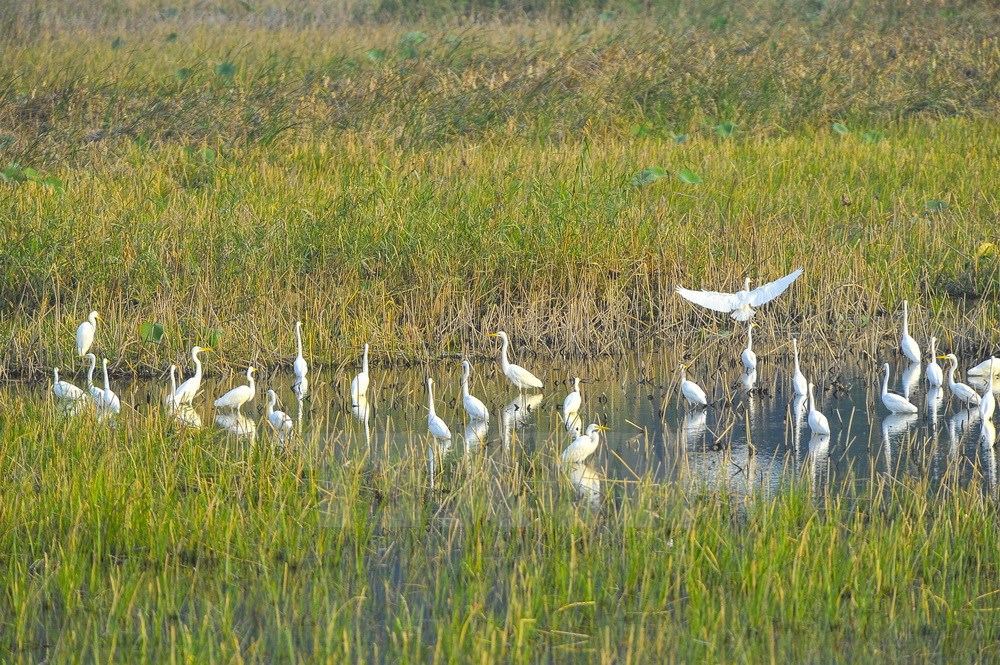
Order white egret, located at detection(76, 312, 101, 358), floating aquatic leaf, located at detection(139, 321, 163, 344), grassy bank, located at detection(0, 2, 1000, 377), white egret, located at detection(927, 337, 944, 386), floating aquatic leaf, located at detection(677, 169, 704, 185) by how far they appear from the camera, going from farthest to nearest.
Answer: floating aquatic leaf, located at detection(677, 169, 704, 185), grassy bank, located at detection(0, 2, 1000, 377), floating aquatic leaf, located at detection(139, 321, 163, 344), white egret, located at detection(927, 337, 944, 386), white egret, located at detection(76, 312, 101, 358)

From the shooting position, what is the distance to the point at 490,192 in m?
9.68

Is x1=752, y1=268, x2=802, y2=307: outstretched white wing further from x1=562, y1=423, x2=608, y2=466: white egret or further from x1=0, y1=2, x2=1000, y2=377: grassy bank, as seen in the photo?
x1=562, y1=423, x2=608, y2=466: white egret

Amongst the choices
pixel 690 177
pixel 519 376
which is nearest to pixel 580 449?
pixel 519 376

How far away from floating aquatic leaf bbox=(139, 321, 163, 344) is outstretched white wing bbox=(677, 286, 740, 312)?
3.01 metres

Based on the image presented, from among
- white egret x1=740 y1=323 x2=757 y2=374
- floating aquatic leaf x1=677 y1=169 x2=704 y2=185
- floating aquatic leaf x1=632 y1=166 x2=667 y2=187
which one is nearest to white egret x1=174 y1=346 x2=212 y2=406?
white egret x1=740 y1=323 x2=757 y2=374

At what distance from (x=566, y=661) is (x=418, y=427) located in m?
3.13

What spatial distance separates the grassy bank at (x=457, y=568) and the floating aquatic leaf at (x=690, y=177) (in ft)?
16.5

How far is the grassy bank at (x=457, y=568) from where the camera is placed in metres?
3.92

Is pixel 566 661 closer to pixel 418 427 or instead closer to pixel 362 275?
pixel 418 427

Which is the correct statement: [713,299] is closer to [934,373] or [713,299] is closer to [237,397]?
[934,373]

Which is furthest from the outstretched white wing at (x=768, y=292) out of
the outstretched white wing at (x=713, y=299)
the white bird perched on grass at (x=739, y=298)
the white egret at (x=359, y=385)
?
the white egret at (x=359, y=385)

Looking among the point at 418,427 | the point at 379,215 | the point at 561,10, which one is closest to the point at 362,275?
the point at 379,215

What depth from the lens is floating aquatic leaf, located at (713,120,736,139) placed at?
12500 mm

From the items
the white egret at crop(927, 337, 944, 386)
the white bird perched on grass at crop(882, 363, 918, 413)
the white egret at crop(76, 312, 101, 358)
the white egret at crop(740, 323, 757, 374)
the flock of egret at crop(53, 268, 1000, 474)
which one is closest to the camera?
the flock of egret at crop(53, 268, 1000, 474)
